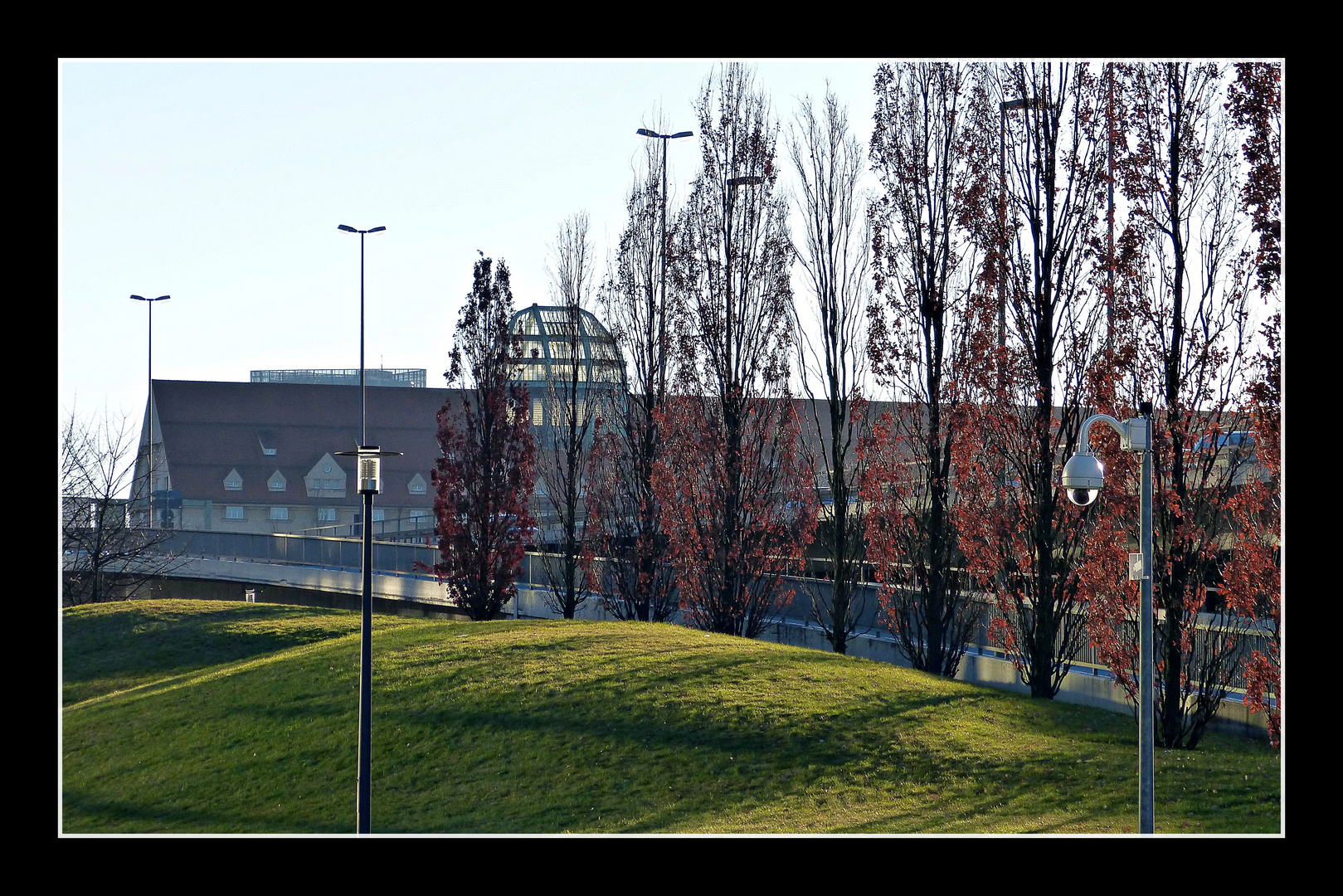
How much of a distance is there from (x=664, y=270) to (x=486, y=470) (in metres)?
6.60

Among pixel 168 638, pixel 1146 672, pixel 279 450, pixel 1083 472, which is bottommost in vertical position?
pixel 168 638

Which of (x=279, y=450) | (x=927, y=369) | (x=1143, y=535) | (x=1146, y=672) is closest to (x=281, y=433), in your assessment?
(x=279, y=450)

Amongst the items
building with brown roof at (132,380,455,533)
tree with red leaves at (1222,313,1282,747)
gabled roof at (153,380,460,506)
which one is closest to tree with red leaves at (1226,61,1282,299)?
tree with red leaves at (1222,313,1282,747)

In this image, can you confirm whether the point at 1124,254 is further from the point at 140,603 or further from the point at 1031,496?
the point at 140,603

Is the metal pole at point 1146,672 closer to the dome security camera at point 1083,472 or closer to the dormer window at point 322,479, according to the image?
the dome security camera at point 1083,472

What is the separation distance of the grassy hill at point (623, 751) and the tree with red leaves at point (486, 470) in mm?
5982

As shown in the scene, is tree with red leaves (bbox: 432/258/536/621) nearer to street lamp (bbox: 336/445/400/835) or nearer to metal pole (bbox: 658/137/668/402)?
metal pole (bbox: 658/137/668/402)

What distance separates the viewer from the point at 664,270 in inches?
1230

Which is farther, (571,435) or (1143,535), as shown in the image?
(571,435)

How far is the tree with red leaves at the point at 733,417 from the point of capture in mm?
27047

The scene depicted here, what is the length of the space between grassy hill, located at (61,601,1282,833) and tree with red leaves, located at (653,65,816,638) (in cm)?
314

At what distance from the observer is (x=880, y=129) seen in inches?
1021

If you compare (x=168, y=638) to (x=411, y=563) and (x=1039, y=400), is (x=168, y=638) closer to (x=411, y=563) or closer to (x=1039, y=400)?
(x=411, y=563)
